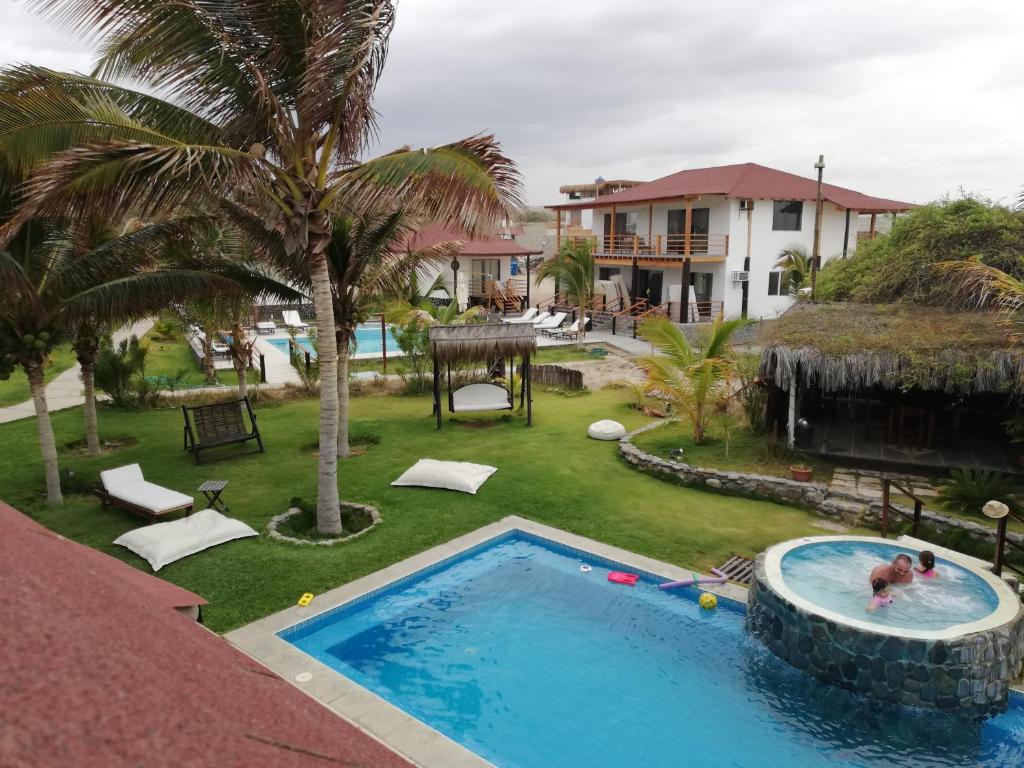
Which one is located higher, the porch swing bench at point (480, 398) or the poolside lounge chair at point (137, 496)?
the porch swing bench at point (480, 398)

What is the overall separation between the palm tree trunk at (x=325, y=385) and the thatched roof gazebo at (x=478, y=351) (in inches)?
236

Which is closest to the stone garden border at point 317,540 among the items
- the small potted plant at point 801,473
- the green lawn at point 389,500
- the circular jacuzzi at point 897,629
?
the green lawn at point 389,500

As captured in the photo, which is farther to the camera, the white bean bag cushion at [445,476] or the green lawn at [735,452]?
the green lawn at [735,452]

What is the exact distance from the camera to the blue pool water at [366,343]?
2994 centimetres

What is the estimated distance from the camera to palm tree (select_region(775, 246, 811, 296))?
99.7 ft

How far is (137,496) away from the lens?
402 inches

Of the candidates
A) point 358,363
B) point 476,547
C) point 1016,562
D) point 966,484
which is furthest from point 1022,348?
point 358,363

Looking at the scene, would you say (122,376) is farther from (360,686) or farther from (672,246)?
→ (672,246)

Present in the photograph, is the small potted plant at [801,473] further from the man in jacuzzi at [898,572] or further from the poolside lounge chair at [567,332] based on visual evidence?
the poolside lounge chair at [567,332]

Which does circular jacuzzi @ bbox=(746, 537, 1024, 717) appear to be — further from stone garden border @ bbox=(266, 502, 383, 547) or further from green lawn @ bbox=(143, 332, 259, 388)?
green lawn @ bbox=(143, 332, 259, 388)

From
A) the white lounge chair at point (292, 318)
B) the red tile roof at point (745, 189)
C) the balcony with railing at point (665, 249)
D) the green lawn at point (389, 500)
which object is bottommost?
the green lawn at point (389, 500)

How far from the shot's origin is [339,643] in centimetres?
777

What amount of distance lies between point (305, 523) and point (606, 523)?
14.5 feet

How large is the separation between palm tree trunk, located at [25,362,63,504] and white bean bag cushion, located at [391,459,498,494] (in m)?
5.00
